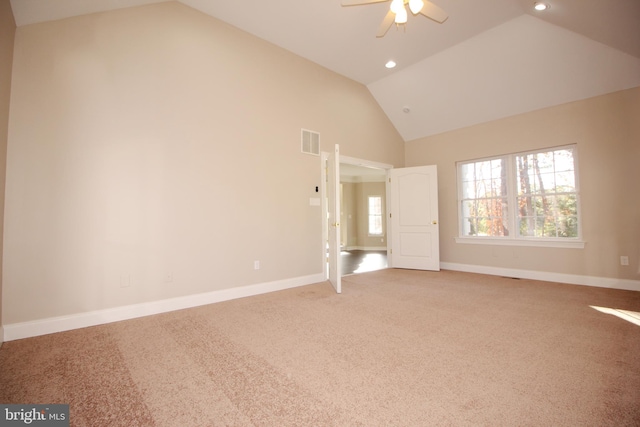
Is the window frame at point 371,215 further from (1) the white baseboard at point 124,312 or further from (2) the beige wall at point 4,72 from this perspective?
(2) the beige wall at point 4,72

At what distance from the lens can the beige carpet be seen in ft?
4.55

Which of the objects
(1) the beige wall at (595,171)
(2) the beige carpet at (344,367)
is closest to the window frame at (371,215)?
(1) the beige wall at (595,171)

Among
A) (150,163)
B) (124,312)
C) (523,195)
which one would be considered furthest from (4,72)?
(523,195)

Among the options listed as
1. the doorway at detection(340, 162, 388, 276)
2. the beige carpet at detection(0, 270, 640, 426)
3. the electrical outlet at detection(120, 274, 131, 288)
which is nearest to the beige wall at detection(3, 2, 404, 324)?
the electrical outlet at detection(120, 274, 131, 288)

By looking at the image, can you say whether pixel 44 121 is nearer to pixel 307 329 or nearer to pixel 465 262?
pixel 307 329

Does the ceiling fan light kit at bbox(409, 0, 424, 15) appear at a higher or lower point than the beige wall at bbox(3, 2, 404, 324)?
higher

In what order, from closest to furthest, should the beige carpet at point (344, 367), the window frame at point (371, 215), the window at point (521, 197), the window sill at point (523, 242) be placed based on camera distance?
1. the beige carpet at point (344, 367)
2. the window sill at point (523, 242)
3. the window at point (521, 197)
4. the window frame at point (371, 215)

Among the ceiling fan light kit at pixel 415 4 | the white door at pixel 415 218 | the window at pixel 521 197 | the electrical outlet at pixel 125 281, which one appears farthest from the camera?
the white door at pixel 415 218

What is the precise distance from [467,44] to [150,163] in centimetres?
472

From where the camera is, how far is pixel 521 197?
189 inches

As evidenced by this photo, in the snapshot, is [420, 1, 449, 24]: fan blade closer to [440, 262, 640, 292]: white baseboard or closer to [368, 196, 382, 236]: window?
[440, 262, 640, 292]: white baseboard

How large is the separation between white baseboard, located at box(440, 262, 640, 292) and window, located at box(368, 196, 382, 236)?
4.46 m

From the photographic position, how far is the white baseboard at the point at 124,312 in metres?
2.38

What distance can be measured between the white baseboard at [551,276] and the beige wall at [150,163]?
3.11m
